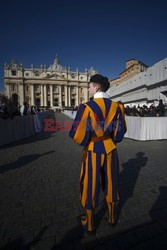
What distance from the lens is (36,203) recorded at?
2697 mm

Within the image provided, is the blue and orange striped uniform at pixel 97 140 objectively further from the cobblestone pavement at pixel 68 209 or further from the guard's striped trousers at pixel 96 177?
the cobblestone pavement at pixel 68 209

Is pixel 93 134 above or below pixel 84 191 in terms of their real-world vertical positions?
above

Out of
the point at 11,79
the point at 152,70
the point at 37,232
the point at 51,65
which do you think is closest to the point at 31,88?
the point at 11,79

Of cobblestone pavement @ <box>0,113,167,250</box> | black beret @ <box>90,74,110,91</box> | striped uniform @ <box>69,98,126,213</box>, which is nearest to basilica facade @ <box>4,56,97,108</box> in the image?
cobblestone pavement @ <box>0,113,167,250</box>

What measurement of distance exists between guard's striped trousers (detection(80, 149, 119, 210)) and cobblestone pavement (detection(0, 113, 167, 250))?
1.61 feet

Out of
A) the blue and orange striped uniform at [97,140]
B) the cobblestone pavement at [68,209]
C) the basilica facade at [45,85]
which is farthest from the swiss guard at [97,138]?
the basilica facade at [45,85]

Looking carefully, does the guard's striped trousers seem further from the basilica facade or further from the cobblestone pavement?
the basilica facade

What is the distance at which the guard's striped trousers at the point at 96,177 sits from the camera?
6.17ft

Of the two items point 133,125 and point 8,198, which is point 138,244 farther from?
point 133,125

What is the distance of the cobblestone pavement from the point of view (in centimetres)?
191

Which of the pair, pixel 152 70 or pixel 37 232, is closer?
pixel 37 232

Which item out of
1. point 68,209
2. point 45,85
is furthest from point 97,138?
point 45,85

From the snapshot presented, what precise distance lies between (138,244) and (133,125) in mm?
6885

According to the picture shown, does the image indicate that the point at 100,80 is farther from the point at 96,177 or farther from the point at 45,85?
the point at 45,85
